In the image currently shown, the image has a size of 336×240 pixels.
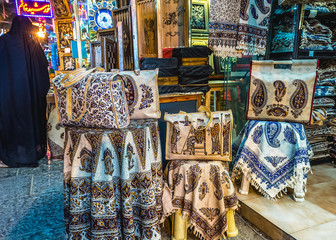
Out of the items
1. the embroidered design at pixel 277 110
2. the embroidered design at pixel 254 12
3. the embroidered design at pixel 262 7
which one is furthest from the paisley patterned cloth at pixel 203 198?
the embroidered design at pixel 262 7

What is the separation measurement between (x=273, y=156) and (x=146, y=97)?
122 centimetres

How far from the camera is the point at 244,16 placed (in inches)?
91.1

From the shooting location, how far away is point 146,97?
6.21 ft

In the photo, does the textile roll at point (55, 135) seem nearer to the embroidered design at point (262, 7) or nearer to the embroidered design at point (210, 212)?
the embroidered design at point (210, 212)

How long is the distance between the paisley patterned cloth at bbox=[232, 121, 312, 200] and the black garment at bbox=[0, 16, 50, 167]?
2.69 metres

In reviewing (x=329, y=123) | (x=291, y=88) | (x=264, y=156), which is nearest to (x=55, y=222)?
(x=264, y=156)

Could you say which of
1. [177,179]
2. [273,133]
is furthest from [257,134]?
[177,179]

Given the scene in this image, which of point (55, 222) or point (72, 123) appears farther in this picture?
point (55, 222)

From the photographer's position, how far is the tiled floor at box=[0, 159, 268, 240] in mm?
1913

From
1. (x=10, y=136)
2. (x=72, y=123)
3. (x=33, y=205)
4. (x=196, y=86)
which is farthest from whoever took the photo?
(x=10, y=136)

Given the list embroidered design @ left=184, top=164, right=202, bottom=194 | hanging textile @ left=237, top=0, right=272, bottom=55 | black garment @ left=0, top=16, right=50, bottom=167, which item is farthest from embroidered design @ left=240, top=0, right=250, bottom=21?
black garment @ left=0, top=16, right=50, bottom=167

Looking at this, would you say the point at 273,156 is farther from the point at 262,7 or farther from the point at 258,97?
the point at 262,7

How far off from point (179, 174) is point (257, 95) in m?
1.03

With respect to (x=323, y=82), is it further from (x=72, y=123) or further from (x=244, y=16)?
(x=72, y=123)
